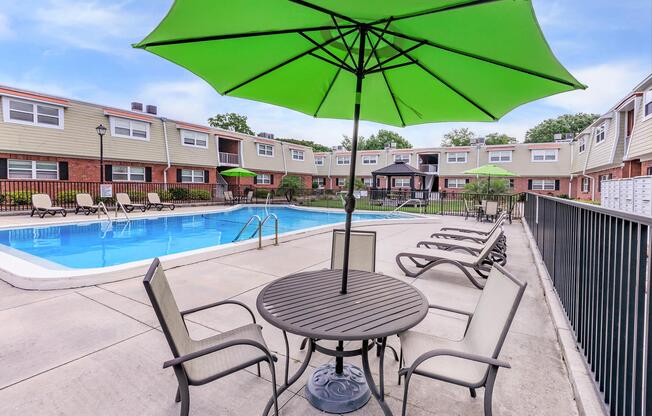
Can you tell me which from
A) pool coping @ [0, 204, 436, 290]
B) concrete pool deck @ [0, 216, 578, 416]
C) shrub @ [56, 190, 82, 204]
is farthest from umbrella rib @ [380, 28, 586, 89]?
shrub @ [56, 190, 82, 204]

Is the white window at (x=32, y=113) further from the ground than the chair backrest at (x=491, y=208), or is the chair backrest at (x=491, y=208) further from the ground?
the white window at (x=32, y=113)

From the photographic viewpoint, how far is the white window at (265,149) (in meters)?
30.8

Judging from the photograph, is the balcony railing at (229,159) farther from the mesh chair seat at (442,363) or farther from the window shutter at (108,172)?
the mesh chair seat at (442,363)

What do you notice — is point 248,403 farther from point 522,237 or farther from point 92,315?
point 522,237

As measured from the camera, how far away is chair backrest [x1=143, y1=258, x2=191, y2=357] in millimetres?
1730

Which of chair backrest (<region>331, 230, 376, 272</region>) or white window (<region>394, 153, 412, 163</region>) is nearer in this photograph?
chair backrest (<region>331, 230, 376, 272</region>)

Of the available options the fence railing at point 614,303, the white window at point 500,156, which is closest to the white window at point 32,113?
the fence railing at point 614,303

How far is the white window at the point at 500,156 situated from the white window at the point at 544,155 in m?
2.20

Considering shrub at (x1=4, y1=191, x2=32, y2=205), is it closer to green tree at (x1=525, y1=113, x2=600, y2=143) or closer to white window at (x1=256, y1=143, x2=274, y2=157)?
white window at (x1=256, y1=143, x2=274, y2=157)

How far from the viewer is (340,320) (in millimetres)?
2047

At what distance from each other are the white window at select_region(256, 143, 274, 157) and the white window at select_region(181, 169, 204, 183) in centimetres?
626

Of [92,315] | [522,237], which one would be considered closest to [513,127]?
[522,237]

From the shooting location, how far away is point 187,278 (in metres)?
5.02

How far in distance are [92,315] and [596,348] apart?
480 centimetres
